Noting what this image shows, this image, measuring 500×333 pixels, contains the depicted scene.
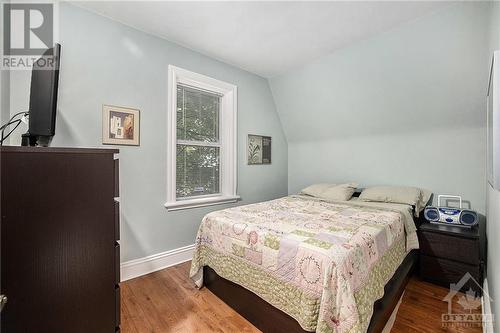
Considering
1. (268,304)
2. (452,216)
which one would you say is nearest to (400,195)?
(452,216)

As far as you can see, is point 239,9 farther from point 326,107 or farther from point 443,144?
point 443,144

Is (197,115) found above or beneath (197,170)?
above

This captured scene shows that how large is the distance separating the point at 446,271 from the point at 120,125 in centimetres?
356

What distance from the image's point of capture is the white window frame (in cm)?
260

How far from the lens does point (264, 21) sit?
2.19m

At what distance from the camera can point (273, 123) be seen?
155 inches

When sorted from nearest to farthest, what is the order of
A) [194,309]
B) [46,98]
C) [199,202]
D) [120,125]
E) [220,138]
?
[46,98], [194,309], [120,125], [199,202], [220,138]

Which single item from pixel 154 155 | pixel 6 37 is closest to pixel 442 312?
pixel 154 155

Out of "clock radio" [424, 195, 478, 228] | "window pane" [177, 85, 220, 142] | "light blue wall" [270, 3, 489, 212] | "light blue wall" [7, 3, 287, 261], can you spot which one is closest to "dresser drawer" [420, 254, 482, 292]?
A: "clock radio" [424, 195, 478, 228]

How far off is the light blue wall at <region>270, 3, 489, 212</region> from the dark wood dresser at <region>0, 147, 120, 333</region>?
9.59 feet

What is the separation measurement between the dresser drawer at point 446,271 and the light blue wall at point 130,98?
2.45 metres

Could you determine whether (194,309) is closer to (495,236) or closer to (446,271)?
(495,236)

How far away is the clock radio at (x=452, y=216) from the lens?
2282 millimetres

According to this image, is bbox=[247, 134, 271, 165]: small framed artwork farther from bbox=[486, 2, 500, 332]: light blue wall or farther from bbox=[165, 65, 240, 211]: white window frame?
bbox=[486, 2, 500, 332]: light blue wall
